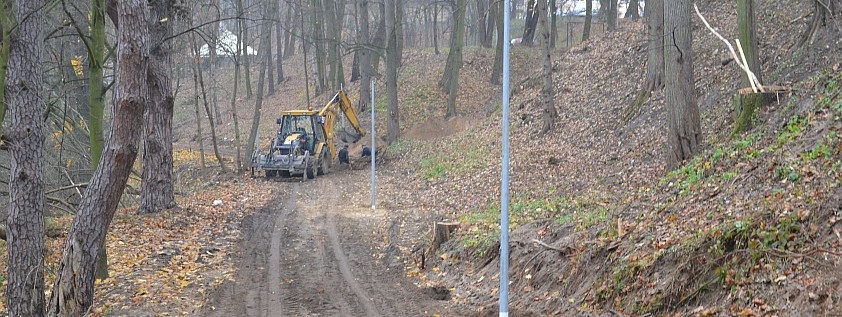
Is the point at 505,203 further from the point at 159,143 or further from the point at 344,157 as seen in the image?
the point at 344,157

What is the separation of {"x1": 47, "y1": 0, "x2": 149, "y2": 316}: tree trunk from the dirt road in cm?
180

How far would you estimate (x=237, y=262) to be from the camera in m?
13.5

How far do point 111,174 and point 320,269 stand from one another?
178 inches

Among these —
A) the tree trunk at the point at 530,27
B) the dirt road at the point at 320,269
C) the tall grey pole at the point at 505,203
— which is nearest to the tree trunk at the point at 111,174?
the dirt road at the point at 320,269

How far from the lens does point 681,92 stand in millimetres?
13195

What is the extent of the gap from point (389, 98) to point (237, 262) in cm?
1689

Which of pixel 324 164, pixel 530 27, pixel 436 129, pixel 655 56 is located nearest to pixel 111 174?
pixel 655 56

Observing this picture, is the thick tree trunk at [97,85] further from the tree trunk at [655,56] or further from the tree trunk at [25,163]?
the tree trunk at [655,56]

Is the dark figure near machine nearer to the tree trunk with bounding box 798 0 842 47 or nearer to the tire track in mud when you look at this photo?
the tire track in mud

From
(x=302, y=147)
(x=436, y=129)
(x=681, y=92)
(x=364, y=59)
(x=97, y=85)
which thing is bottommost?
(x=302, y=147)

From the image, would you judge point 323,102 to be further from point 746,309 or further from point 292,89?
point 746,309

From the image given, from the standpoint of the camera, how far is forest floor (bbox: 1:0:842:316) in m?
7.78

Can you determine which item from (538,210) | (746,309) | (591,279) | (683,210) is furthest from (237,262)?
(746,309)

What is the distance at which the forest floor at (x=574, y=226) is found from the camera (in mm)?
7777
